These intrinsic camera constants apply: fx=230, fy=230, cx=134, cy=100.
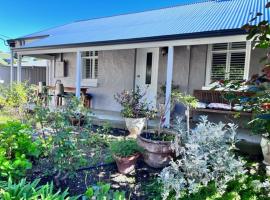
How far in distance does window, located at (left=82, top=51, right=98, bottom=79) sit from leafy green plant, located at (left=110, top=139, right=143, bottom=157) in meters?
6.67

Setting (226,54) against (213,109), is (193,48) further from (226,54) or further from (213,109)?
(213,109)

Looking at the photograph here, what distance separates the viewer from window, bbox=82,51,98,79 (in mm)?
10164

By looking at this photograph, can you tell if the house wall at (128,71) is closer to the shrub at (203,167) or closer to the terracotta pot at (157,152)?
the terracotta pot at (157,152)

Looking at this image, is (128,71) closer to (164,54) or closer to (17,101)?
(164,54)

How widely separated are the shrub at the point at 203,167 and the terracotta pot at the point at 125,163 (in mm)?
839

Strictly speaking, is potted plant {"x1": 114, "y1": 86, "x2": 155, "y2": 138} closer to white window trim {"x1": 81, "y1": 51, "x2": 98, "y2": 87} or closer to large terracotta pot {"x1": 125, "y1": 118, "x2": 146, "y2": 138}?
large terracotta pot {"x1": 125, "y1": 118, "x2": 146, "y2": 138}

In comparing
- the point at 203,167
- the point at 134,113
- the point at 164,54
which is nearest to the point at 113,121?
the point at 134,113

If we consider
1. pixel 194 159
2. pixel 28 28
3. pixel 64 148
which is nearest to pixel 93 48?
pixel 64 148

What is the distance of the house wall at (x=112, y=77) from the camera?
905 cm

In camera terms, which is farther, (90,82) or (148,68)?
(90,82)

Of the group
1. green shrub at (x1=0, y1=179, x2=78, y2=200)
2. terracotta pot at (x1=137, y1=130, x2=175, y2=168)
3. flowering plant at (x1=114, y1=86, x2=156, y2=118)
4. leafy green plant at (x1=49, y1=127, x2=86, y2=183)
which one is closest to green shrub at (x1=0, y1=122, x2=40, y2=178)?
leafy green plant at (x1=49, y1=127, x2=86, y2=183)

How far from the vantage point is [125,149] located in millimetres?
3789

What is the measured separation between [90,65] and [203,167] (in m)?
8.33

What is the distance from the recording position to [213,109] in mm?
6492
